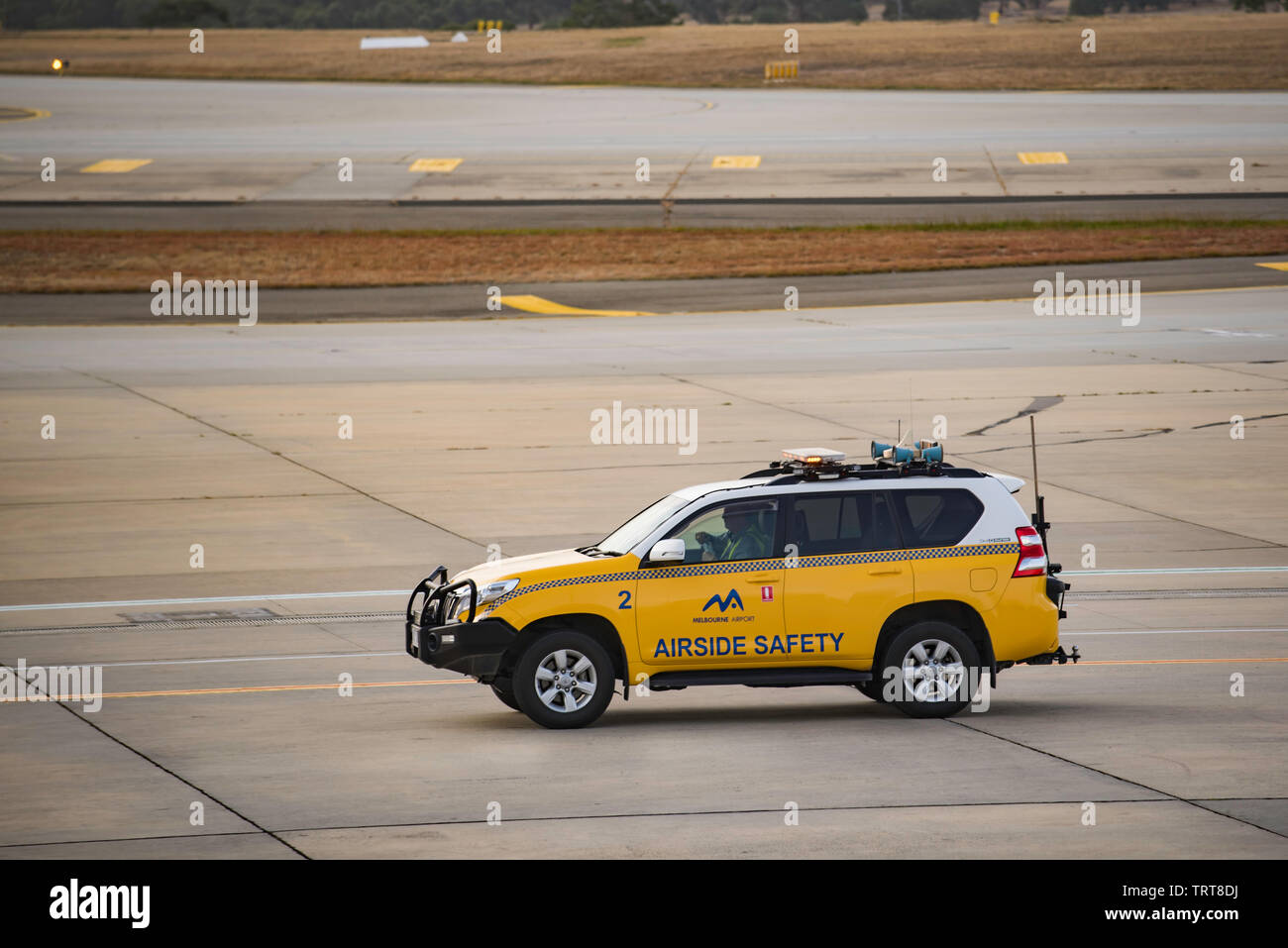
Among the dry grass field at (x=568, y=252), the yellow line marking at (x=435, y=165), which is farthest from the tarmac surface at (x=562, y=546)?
the yellow line marking at (x=435, y=165)

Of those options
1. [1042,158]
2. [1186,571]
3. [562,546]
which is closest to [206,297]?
[562,546]

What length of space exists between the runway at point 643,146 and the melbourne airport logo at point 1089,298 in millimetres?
13700

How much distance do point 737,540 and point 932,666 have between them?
1748mm

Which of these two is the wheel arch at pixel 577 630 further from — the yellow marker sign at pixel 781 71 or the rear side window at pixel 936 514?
the yellow marker sign at pixel 781 71

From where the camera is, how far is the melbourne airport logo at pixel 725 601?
43.2 feet

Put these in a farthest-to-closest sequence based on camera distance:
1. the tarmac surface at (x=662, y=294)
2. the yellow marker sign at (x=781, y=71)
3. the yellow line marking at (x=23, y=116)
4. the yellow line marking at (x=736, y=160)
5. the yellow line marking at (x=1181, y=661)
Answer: the yellow marker sign at (x=781, y=71) → the yellow line marking at (x=23, y=116) → the yellow line marking at (x=736, y=160) → the tarmac surface at (x=662, y=294) → the yellow line marking at (x=1181, y=661)

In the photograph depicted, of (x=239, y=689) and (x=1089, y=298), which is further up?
(x=1089, y=298)

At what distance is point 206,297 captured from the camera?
156 feet

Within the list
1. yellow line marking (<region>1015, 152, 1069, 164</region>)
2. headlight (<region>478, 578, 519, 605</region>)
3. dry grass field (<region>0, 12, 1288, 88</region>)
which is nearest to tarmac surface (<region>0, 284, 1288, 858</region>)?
headlight (<region>478, 578, 519, 605</region>)

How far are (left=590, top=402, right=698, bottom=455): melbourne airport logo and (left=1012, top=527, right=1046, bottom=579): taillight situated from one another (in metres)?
13.3

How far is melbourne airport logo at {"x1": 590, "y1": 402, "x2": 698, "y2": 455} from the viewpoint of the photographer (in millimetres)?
28000

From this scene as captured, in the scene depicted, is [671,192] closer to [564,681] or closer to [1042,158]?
[1042,158]

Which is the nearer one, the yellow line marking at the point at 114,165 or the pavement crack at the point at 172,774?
the pavement crack at the point at 172,774

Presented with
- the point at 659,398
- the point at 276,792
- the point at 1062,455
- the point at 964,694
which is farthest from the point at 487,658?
the point at 659,398
